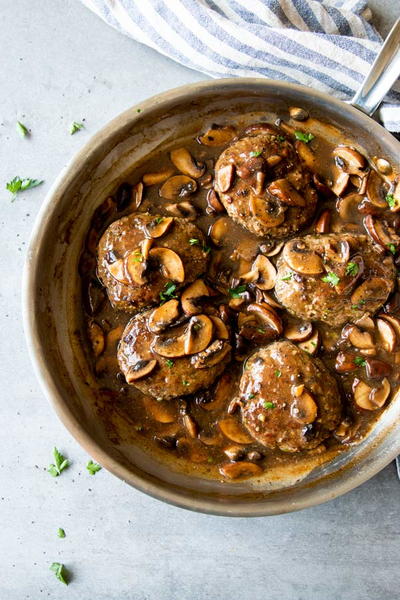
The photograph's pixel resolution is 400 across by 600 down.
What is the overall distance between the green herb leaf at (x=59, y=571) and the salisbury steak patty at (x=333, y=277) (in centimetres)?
217

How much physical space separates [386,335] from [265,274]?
764 mm

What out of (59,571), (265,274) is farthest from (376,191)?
(59,571)

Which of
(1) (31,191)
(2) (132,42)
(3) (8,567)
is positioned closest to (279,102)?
(2) (132,42)

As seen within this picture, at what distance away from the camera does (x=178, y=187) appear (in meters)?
3.47

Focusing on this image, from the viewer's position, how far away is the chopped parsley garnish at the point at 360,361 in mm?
3428

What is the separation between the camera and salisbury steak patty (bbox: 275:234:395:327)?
3.24 meters

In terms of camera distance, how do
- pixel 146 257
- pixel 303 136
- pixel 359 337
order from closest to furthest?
pixel 146 257 → pixel 359 337 → pixel 303 136

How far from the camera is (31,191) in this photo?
12.4 feet

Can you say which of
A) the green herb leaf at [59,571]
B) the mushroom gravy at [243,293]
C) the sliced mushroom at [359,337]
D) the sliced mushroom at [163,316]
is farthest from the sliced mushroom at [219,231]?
the green herb leaf at [59,571]

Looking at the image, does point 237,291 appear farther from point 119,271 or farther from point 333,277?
point 119,271

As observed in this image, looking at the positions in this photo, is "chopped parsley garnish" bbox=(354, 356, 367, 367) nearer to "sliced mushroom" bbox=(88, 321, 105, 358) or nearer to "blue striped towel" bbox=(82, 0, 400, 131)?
"blue striped towel" bbox=(82, 0, 400, 131)

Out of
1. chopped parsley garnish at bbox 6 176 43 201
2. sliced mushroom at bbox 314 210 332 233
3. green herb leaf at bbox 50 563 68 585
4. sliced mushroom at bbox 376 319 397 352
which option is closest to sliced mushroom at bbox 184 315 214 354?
sliced mushroom at bbox 314 210 332 233

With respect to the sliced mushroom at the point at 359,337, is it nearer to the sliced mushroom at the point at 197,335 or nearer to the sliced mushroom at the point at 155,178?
the sliced mushroom at the point at 197,335

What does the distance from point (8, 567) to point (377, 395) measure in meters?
2.54
